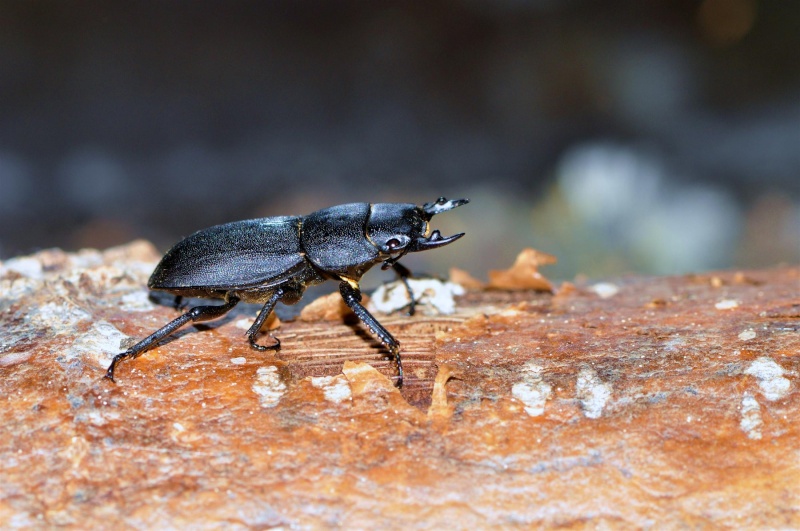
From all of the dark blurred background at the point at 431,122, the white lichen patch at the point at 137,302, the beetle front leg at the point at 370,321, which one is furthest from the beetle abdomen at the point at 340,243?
the dark blurred background at the point at 431,122

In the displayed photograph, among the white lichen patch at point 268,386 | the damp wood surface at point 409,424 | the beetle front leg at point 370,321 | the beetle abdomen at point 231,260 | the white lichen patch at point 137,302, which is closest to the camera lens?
the damp wood surface at point 409,424

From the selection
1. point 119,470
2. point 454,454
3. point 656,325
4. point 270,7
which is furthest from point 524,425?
point 270,7

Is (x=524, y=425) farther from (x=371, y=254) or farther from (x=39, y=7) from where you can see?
(x=39, y=7)

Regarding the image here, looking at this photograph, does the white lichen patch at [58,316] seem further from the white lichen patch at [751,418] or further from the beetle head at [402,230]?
the white lichen patch at [751,418]

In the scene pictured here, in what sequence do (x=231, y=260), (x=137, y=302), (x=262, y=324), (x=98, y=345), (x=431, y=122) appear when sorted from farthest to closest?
(x=431, y=122) < (x=137, y=302) < (x=231, y=260) < (x=262, y=324) < (x=98, y=345)

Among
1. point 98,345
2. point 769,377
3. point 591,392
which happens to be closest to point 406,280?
point 591,392

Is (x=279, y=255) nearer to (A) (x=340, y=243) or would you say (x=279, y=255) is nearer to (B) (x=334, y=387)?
(A) (x=340, y=243)
